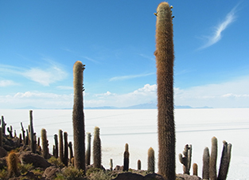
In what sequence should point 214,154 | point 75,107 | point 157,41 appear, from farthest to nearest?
point 214,154 → point 75,107 → point 157,41

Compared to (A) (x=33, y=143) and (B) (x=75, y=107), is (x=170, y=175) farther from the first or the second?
(A) (x=33, y=143)

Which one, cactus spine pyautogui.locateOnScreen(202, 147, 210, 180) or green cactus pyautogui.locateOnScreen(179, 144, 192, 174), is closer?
cactus spine pyautogui.locateOnScreen(202, 147, 210, 180)

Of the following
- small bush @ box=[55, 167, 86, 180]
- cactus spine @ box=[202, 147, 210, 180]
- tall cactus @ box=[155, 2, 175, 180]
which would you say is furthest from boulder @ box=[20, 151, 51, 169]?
cactus spine @ box=[202, 147, 210, 180]

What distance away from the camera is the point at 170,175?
6414 millimetres

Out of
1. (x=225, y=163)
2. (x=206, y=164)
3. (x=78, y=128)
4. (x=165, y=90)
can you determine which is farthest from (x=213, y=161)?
(x=78, y=128)

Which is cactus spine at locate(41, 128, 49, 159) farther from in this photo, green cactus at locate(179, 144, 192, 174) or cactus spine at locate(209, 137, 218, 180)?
cactus spine at locate(209, 137, 218, 180)

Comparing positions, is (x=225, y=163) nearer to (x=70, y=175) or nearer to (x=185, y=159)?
(x=185, y=159)

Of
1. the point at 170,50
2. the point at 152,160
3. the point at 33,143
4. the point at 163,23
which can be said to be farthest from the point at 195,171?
the point at 33,143

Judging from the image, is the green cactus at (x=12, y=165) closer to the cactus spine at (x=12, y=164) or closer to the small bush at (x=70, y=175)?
the cactus spine at (x=12, y=164)

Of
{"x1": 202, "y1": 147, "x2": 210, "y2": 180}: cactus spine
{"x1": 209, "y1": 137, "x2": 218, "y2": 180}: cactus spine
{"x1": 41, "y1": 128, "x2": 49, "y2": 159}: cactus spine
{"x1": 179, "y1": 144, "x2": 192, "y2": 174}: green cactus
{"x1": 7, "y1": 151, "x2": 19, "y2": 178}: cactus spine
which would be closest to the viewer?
{"x1": 7, "y1": 151, "x2": 19, "y2": 178}: cactus spine

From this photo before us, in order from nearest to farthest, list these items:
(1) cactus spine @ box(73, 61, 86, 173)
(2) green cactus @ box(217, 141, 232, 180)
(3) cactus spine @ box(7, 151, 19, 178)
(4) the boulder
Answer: (3) cactus spine @ box(7, 151, 19, 178) < (1) cactus spine @ box(73, 61, 86, 173) < (4) the boulder < (2) green cactus @ box(217, 141, 232, 180)

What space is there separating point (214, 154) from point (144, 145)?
38.3ft

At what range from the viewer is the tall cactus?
21.0 ft

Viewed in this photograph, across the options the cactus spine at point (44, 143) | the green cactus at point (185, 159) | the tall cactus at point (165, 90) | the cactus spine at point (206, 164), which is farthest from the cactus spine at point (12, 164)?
the cactus spine at point (206, 164)
